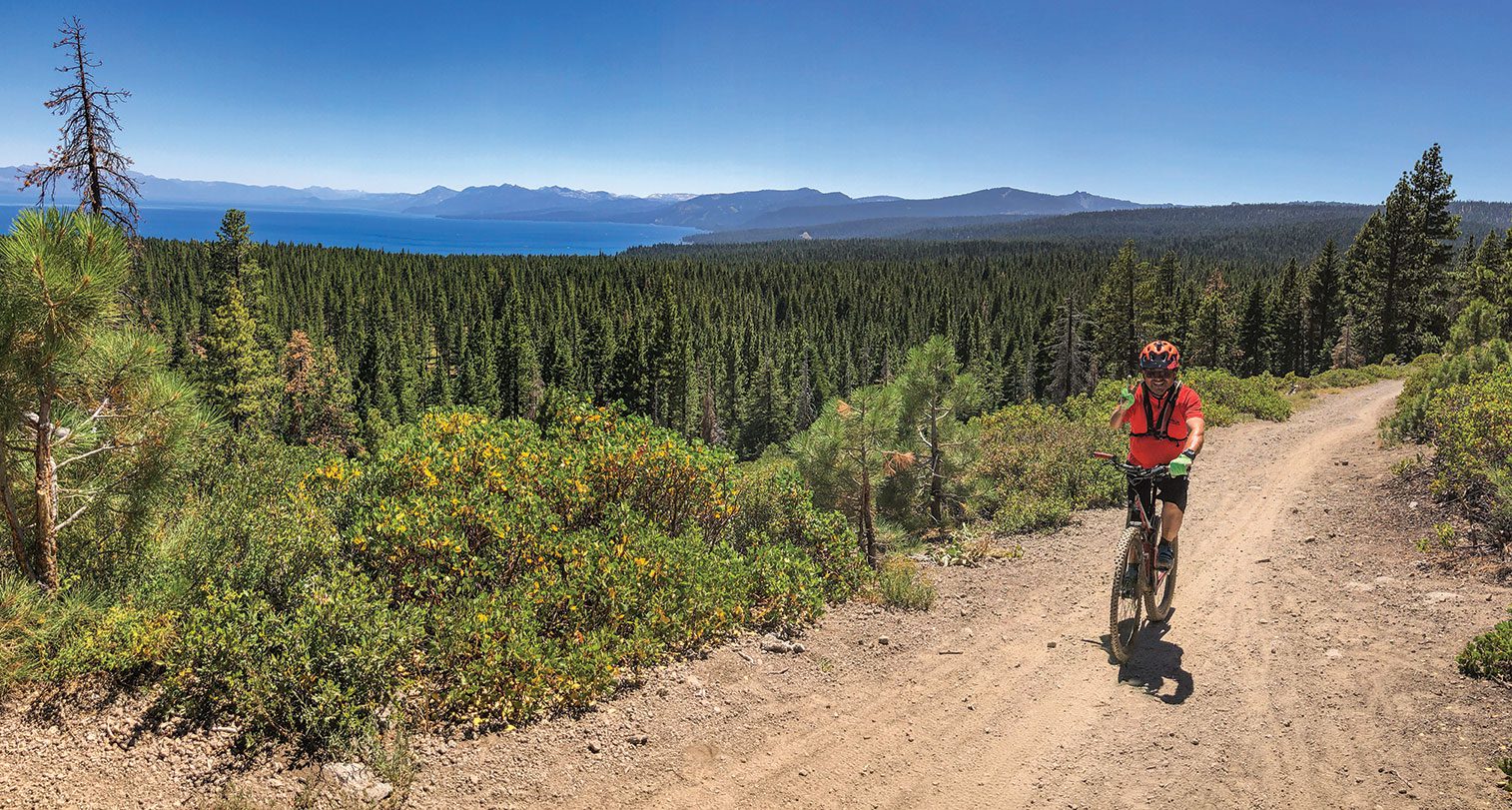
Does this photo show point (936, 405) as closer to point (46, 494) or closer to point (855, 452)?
point (855, 452)

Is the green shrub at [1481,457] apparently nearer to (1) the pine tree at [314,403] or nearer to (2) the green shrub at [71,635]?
(2) the green shrub at [71,635]

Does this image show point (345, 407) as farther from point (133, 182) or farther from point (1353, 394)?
point (1353, 394)

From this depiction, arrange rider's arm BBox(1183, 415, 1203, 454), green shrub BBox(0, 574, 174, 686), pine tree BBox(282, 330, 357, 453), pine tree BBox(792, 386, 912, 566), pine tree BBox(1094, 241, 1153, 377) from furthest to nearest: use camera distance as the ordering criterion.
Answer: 1. pine tree BBox(282, 330, 357, 453)
2. pine tree BBox(1094, 241, 1153, 377)
3. pine tree BBox(792, 386, 912, 566)
4. rider's arm BBox(1183, 415, 1203, 454)
5. green shrub BBox(0, 574, 174, 686)

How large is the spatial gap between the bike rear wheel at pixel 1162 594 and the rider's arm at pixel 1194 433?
1.25 m

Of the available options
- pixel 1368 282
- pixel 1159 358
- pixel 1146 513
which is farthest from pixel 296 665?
pixel 1368 282

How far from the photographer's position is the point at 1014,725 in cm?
546

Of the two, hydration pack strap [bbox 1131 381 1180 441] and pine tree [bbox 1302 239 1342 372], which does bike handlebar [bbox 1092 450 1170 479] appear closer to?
hydration pack strap [bbox 1131 381 1180 441]

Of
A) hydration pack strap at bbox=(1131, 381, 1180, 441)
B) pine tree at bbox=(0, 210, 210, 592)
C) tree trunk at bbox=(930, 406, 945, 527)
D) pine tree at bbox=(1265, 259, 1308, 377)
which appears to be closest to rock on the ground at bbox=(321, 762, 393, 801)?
pine tree at bbox=(0, 210, 210, 592)

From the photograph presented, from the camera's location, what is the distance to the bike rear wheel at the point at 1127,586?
6113 mm

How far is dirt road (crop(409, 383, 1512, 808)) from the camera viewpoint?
468cm

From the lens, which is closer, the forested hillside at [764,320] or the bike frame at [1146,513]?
the bike frame at [1146,513]

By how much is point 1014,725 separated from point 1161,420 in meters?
2.84

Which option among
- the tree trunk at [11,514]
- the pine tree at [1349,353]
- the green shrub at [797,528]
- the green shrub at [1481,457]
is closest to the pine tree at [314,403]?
the green shrub at [797,528]

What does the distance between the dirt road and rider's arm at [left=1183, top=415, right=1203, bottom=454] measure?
1.97m
